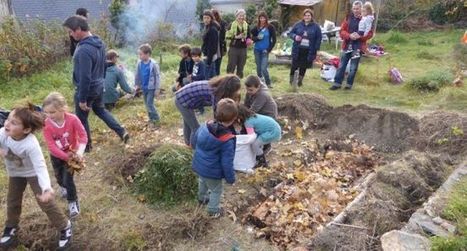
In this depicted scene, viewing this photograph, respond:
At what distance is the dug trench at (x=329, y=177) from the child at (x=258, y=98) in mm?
705

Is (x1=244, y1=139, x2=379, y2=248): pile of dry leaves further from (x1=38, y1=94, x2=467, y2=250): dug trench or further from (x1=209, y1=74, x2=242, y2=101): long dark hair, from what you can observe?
(x1=209, y1=74, x2=242, y2=101): long dark hair

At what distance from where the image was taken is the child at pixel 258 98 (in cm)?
511

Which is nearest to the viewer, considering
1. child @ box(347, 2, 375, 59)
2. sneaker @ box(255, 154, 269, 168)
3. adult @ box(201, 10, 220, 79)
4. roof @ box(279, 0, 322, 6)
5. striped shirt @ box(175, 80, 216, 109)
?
striped shirt @ box(175, 80, 216, 109)

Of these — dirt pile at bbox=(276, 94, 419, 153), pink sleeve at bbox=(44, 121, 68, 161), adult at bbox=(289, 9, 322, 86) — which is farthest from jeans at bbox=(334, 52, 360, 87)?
pink sleeve at bbox=(44, 121, 68, 161)

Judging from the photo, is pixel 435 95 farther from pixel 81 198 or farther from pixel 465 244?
pixel 81 198

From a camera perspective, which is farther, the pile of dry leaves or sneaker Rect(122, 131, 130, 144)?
sneaker Rect(122, 131, 130, 144)

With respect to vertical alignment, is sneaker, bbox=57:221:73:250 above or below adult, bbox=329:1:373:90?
below

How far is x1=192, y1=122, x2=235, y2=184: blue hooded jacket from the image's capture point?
12.9 feet

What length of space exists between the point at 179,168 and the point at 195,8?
40.5 feet

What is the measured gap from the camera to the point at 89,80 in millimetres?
5254

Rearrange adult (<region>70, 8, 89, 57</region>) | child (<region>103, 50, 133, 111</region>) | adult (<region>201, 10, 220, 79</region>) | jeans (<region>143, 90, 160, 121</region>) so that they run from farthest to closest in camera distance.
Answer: adult (<region>201, 10, 220, 79</region>), child (<region>103, 50, 133, 111</region>), adult (<region>70, 8, 89, 57</region>), jeans (<region>143, 90, 160, 121</region>)

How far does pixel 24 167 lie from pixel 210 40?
4756mm

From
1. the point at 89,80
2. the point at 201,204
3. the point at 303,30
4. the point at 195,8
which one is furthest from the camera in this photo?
the point at 195,8

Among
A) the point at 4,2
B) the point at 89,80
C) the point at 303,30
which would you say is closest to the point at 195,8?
the point at 4,2
